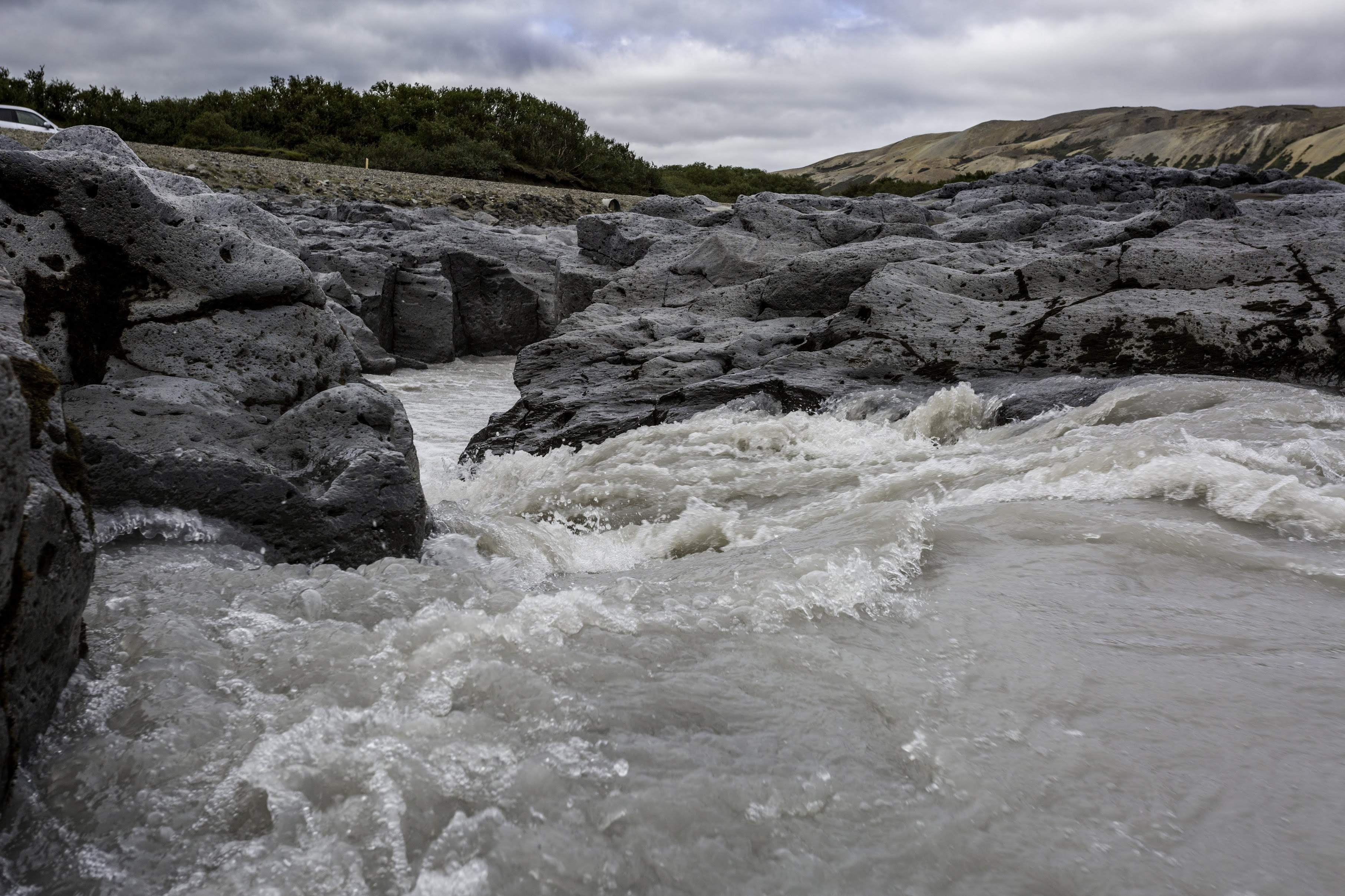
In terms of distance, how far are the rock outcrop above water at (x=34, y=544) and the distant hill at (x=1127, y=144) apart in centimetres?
2636

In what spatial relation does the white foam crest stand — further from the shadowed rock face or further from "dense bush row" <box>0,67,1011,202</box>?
"dense bush row" <box>0,67,1011,202</box>

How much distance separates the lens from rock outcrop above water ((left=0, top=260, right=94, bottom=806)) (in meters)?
1.52

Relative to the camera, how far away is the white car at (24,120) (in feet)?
52.9

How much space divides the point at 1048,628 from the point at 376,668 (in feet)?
5.94

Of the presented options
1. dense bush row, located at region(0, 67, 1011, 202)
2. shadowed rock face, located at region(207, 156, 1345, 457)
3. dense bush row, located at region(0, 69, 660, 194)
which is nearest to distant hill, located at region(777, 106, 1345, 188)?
dense bush row, located at region(0, 67, 1011, 202)

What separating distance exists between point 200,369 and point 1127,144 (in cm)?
3330

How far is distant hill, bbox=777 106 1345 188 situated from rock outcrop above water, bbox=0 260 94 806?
86.5 ft

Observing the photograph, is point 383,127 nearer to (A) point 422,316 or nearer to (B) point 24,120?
(B) point 24,120

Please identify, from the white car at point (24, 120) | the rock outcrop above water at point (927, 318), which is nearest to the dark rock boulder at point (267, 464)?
the rock outcrop above water at point (927, 318)

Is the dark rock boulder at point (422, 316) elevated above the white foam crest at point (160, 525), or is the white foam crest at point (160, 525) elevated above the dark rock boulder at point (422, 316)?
the dark rock boulder at point (422, 316)

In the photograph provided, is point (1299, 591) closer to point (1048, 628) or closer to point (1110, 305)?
point (1048, 628)

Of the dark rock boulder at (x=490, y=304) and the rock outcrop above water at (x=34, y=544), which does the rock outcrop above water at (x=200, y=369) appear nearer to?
the rock outcrop above water at (x=34, y=544)

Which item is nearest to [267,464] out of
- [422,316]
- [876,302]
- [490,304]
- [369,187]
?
[876,302]

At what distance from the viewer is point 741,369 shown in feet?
22.5
